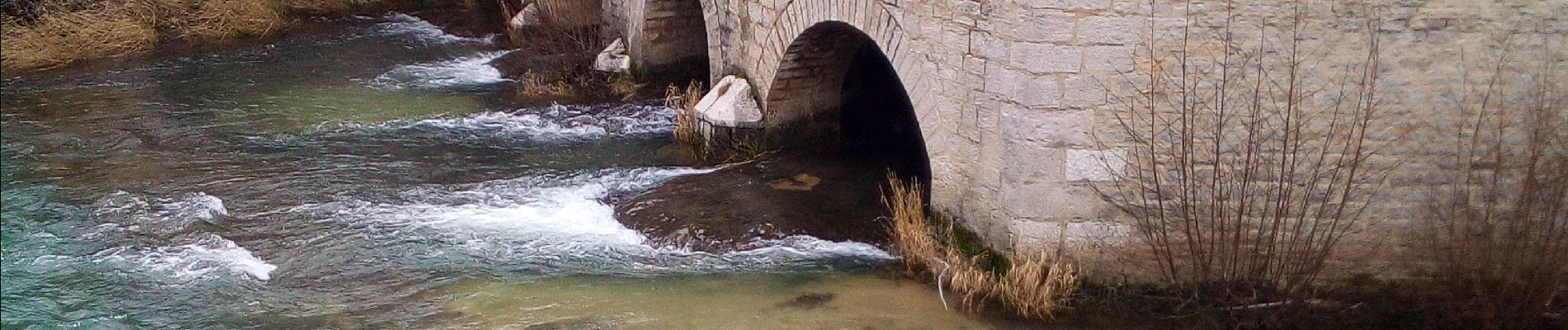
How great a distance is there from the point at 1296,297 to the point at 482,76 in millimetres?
8985

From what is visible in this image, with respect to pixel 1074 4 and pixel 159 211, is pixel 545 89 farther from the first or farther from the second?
pixel 1074 4

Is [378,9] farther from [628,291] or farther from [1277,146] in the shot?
[1277,146]

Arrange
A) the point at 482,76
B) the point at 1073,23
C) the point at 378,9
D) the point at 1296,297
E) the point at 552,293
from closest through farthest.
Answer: the point at 1073,23
the point at 1296,297
the point at 552,293
the point at 482,76
the point at 378,9

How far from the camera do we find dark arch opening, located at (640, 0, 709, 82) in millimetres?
12586

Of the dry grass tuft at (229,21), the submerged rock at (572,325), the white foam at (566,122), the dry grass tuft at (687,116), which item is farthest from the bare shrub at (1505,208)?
the dry grass tuft at (229,21)

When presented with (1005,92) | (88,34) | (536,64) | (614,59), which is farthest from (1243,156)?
(88,34)

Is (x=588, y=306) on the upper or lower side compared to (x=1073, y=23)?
lower

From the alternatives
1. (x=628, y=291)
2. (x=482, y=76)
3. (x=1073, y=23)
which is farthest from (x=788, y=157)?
(x=482, y=76)

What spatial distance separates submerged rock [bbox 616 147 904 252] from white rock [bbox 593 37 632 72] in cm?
306

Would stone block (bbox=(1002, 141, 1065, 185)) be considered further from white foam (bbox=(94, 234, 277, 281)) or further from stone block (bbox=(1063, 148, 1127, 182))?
white foam (bbox=(94, 234, 277, 281))

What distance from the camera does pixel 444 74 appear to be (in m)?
14.1

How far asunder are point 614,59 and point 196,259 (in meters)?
5.34

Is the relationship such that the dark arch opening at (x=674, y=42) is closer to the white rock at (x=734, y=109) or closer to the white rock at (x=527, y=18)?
the white rock at (x=734, y=109)

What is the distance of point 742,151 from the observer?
10289mm
